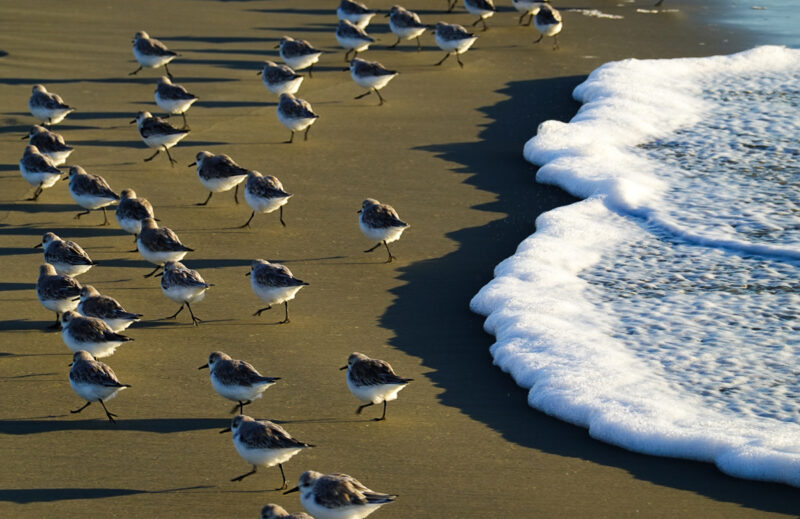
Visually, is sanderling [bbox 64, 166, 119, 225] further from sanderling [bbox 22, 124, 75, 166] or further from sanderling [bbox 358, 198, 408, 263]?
sanderling [bbox 358, 198, 408, 263]

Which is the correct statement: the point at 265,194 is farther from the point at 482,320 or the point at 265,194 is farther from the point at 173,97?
the point at 173,97

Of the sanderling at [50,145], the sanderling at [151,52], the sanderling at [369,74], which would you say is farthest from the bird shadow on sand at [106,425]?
the sanderling at [151,52]

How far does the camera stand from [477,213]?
11781 mm

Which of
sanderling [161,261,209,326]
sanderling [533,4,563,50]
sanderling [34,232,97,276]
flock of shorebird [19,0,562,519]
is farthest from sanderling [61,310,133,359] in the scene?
sanderling [533,4,563,50]

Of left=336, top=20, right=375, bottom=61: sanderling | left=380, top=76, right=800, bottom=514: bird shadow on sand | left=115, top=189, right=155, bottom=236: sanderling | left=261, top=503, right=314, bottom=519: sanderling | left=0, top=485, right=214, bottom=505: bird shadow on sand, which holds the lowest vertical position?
left=380, top=76, right=800, bottom=514: bird shadow on sand

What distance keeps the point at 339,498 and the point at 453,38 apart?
34.2 ft

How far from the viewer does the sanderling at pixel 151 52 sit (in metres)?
15.0

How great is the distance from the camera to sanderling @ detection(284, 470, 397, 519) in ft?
21.3

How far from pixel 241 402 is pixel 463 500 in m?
1.84

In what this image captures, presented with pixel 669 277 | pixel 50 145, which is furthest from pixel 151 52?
pixel 669 277

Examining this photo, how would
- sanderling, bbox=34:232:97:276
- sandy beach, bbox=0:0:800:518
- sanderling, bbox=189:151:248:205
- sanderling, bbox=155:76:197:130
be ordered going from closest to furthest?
sandy beach, bbox=0:0:800:518 → sanderling, bbox=34:232:97:276 → sanderling, bbox=189:151:248:205 → sanderling, bbox=155:76:197:130

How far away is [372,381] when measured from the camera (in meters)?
7.86

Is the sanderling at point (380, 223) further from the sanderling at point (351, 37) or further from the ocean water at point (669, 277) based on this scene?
the sanderling at point (351, 37)

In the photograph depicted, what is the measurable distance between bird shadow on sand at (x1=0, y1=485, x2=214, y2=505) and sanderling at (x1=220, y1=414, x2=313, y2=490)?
0.38 metres
